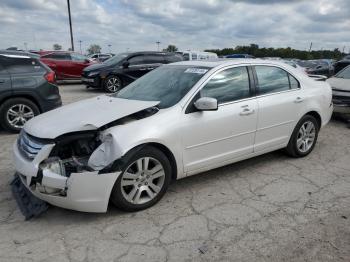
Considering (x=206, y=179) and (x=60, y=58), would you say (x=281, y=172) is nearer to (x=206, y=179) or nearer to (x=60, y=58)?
(x=206, y=179)

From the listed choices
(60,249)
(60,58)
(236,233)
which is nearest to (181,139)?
(236,233)

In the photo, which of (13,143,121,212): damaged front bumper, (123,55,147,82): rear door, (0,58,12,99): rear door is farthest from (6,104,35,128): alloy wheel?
(123,55,147,82): rear door

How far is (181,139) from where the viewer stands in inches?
151

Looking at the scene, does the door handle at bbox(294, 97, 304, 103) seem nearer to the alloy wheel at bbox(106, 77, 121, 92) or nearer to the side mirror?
the side mirror

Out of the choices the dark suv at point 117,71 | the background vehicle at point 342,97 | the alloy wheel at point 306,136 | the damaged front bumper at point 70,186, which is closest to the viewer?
the damaged front bumper at point 70,186

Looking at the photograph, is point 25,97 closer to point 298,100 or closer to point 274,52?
point 298,100

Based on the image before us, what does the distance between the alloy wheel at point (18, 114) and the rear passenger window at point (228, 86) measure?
4.38m

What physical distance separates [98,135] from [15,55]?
4.57 meters

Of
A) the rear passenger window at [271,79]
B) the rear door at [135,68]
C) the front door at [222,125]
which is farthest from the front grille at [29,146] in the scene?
the rear door at [135,68]

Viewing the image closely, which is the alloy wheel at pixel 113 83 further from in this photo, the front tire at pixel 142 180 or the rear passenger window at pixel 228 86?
the front tire at pixel 142 180

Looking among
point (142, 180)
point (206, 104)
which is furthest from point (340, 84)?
point (142, 180)

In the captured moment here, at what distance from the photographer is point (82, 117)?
3.76 m

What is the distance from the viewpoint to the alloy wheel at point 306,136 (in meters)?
5.31

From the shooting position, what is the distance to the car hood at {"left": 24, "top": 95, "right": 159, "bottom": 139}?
11.6 ft
